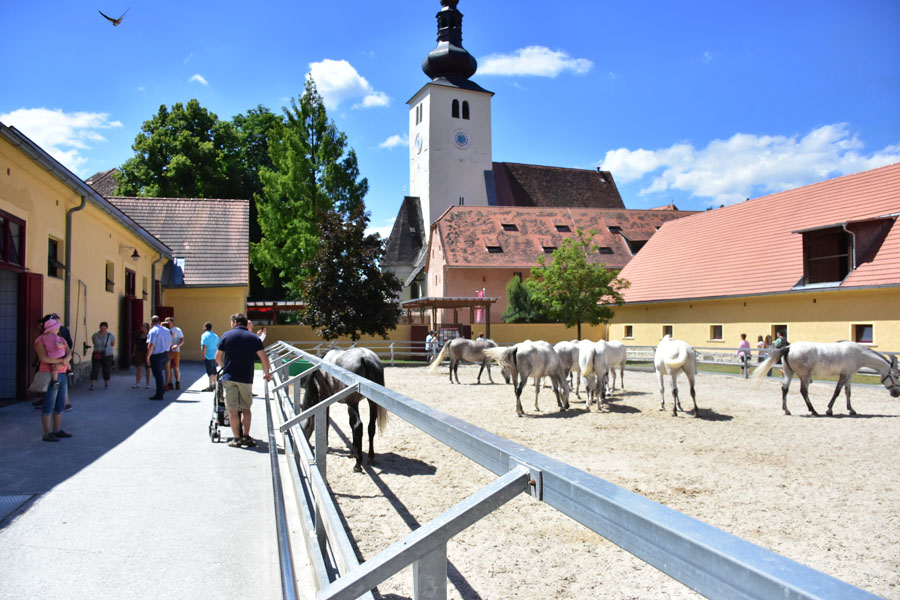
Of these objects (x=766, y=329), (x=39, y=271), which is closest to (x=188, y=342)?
(x=39, y=271)

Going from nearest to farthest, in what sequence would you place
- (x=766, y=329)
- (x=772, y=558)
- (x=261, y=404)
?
(x=772, y=558) → (x=261, y=404) → (x=766, y=329)

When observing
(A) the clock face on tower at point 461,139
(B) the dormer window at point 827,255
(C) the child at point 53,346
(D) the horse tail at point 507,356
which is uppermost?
(A) the clock face on tower at point 461,139

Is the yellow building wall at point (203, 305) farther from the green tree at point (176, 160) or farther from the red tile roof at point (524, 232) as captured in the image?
the red tile roof at point (524, 232)

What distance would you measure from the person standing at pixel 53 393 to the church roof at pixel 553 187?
46478 millimetres

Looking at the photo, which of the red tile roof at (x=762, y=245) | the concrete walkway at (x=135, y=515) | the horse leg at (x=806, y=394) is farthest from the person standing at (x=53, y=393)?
the red tile roof at (x=762, y=245)

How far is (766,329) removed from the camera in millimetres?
22578

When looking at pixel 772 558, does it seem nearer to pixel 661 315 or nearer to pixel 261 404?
pixel 261 404

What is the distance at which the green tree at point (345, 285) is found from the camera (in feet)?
85.2

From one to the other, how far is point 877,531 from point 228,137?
39919mm

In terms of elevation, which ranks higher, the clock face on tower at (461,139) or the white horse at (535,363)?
the clock face on tower at (461,139)

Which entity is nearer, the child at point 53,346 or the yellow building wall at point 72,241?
the child at point 53,346

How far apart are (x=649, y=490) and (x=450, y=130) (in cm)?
4990

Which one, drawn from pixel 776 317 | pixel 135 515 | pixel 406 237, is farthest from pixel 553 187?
pixel 135 515

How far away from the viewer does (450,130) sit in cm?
5312
